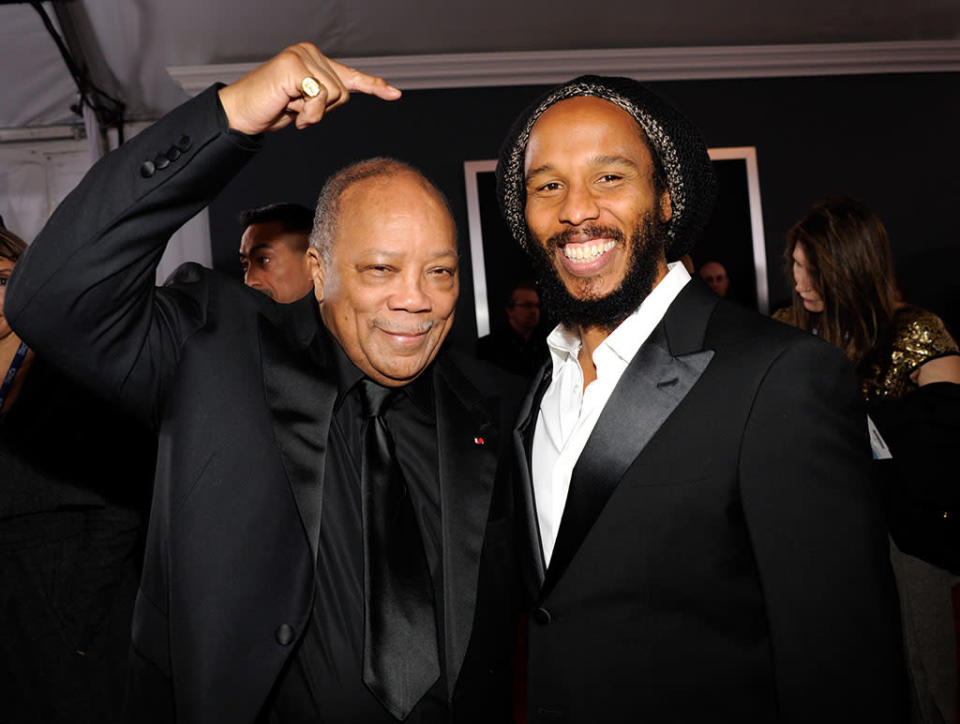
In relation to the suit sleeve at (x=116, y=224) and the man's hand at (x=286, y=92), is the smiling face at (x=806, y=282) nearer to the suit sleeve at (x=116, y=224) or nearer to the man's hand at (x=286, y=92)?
the man's hand at (x=286, y=92)

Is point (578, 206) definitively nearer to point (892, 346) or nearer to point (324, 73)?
point (324, 73)

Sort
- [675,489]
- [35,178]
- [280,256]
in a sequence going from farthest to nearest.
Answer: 1. [35,178]
2. [280,256]
3. [675,489]

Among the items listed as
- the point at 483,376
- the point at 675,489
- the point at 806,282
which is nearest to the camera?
the point at 675,489

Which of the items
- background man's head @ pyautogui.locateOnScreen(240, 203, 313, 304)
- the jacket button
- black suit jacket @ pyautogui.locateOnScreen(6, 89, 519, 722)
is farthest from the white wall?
the jacket button

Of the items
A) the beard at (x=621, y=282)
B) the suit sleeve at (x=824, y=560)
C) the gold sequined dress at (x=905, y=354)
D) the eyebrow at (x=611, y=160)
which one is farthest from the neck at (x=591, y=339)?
the gold sequined dress at (x=905, y=354)

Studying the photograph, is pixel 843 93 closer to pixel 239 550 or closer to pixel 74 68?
pixel 74 68

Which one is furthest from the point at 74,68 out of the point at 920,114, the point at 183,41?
the point at 920,114

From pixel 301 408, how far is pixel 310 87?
0.66 meters

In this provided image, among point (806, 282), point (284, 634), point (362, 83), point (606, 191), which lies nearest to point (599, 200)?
point (606, 191)

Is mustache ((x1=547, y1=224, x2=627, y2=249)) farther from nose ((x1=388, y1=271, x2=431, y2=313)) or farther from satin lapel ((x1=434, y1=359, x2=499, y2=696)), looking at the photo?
satin lapel ((x1=434, y1=359, x2=499, y2=696))

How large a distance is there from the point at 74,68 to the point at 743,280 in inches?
185

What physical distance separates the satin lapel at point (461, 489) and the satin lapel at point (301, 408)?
0.97 feet

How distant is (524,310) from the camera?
5230 millimetres

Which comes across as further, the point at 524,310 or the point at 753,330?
the point at 524,310
